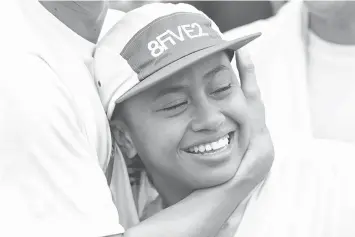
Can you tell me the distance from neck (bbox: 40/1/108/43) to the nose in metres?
0.27

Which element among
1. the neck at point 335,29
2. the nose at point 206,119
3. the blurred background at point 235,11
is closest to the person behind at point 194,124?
the nose at point 206,119

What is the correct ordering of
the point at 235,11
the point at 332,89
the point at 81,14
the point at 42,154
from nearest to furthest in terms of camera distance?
the point at 42,154
the point at 81,14
the point at 332,89
the point at 235,11

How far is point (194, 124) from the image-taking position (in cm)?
104

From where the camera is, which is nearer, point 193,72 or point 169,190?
point 193,72

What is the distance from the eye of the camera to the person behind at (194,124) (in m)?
1.05

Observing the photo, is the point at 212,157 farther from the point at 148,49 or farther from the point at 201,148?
the point at 148,49

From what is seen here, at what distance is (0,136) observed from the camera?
0.90 meters

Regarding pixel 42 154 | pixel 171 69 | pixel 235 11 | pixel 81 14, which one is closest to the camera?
pixel 42 154

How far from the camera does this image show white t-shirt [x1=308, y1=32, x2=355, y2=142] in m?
1.60

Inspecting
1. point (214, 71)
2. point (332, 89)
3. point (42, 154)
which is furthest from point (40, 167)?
point (332, 89)

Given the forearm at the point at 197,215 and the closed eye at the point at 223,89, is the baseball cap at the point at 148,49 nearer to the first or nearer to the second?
the closed eye at the point at 223,89

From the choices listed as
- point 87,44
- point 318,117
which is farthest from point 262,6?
point 87,44

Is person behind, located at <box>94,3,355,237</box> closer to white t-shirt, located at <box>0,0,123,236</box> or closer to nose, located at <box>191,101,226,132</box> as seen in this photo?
nose, located at <box>191,101,226,132</box>

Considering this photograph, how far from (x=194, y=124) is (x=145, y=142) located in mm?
97
